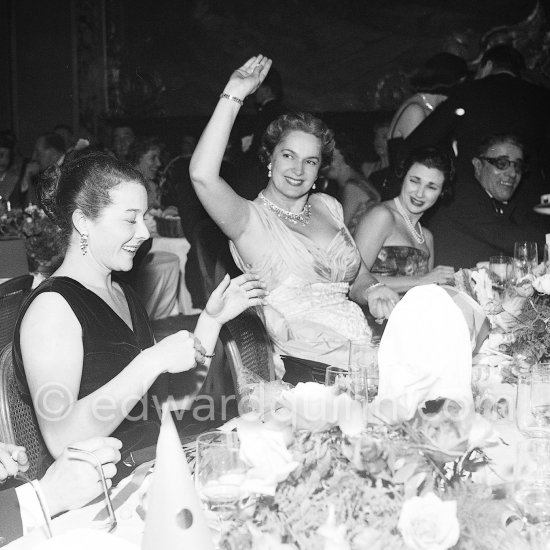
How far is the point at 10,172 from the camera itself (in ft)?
25.9

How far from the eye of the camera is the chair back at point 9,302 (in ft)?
10.3

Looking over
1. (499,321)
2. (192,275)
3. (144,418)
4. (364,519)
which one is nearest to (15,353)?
(144,418)

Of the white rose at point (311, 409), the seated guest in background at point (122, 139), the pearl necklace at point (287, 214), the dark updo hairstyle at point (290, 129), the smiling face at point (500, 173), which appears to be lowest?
the white rose at point (311, 409)

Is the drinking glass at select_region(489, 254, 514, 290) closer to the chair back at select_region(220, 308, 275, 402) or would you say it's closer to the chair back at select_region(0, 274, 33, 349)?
the chair back at select_region(220, 308, 275, 402)

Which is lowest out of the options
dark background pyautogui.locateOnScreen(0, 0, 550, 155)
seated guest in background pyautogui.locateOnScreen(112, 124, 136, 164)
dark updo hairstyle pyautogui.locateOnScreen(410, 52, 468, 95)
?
seated guest in background pyautogui.locateOnScreen(112, 124, 136, 164)

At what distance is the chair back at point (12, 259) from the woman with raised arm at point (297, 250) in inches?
67.0

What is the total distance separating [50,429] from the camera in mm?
1772

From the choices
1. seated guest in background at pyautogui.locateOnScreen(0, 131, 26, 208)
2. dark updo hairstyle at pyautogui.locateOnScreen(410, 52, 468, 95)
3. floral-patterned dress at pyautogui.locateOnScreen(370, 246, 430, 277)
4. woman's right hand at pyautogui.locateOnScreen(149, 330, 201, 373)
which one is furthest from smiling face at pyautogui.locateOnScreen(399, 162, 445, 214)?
seated guest in background at pyautogui.locateOnScreen(0, 131, 26, 208)

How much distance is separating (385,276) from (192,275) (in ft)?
7.32

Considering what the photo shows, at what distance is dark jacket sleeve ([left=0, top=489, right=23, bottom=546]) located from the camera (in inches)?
47.1

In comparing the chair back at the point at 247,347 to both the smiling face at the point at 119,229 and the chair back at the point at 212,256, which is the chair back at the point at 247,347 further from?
the chair back at the point at 212,256

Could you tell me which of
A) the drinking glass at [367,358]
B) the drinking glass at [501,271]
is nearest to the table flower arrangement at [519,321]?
the drinking glass at [501,271]

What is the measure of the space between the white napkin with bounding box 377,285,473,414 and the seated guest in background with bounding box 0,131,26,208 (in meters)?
6.89

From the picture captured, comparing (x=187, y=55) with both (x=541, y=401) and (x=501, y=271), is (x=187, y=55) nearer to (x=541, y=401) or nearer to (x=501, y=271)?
(x=501, y=271)
